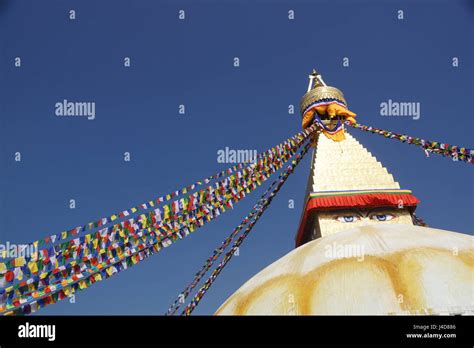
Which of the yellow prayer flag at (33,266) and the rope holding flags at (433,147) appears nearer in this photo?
the yellow prayer flag at (33,266)

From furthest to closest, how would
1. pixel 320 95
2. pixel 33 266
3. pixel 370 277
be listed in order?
1. pixel 320 95
2. pixel 33 266
3. pixel 370 277

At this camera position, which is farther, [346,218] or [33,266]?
[346,218]

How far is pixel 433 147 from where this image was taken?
10164 millimetres

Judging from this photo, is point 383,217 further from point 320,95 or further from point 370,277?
point 320,95

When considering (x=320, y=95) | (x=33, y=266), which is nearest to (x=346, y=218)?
(x=320, y=95)

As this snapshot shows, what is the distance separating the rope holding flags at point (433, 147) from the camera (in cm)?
921

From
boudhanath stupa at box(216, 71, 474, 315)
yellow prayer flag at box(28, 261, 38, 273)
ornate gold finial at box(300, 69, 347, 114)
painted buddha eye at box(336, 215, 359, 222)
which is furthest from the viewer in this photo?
ornate gold finial at box(300, 69, 347, 114)

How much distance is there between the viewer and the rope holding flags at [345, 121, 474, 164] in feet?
30.2

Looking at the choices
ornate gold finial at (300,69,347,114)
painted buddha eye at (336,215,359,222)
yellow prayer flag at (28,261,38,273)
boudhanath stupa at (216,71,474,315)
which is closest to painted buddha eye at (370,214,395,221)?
painted buddha eye at (336,215,359,222)

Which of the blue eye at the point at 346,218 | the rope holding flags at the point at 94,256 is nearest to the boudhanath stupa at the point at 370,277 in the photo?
the rope holding flags at the point at 94,256

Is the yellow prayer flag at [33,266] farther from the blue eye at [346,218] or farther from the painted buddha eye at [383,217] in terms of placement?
the painted buddha eye at [383,217]

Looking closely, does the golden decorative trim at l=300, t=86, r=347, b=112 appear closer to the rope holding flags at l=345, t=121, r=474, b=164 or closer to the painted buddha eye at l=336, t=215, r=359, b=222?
the rope holding flags at l=345, t=121, r=474, b=164

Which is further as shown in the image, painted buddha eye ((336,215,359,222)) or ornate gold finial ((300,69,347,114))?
ornate gold finial ((300,69,347,114))

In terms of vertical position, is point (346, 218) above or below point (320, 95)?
below
